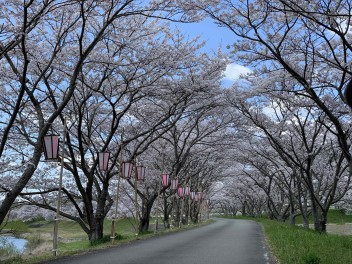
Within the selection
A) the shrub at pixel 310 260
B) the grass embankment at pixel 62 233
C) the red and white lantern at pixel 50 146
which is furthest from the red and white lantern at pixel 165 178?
the shrub at pixel 310 260

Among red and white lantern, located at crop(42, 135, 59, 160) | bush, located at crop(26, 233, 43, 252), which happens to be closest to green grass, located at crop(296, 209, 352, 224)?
bush, located at crop(26, 233, 43, 252)

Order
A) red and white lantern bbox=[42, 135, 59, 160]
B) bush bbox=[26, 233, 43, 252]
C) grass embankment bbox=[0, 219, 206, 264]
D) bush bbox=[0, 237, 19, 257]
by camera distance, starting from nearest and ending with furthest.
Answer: red and white lantern bbox=[42, 135, 59, 160] → bush bbox=[0, 237, 19, 257] → grass embankment bbox=[0, 219, 206, 264] → bush bbox=[26, 233, 43, 252]

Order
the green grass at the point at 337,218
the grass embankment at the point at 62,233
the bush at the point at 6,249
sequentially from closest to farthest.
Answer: the bush at the point at 6,249 < the grass embankment at the point at 62,233 < the green grass at the point at 337,218

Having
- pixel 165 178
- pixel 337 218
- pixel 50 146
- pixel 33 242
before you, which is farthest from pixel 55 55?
pixel 337 218

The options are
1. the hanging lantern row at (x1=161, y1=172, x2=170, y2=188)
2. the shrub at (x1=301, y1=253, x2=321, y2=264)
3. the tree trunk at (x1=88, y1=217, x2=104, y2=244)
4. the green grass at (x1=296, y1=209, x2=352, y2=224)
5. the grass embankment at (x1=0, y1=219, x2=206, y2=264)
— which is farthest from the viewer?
the green grass at (x1=296, y1=209, x2=352, y2=224)

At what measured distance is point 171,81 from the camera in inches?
603

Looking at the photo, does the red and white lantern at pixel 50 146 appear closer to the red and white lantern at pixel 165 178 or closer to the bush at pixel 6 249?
the bush at pixel 6 249

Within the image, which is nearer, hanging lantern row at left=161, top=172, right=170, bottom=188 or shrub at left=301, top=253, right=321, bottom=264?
shrub at left=301, top=253, right=321, bottom=264

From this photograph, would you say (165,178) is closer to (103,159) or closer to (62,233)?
(103,159)

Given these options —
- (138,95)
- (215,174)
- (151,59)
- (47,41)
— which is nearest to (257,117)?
(138,95)

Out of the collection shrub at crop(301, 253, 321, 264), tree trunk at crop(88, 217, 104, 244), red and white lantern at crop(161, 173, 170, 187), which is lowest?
shrub at crop(301, 253, 321, 264)

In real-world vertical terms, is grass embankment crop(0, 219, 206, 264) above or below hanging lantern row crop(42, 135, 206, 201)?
below

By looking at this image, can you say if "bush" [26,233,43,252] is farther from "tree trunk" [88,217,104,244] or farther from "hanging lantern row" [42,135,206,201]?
"hanging lantern row" [42,135,206,201]

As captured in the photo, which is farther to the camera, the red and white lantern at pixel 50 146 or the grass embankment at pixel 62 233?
the grass embankment at pixel 62 233
